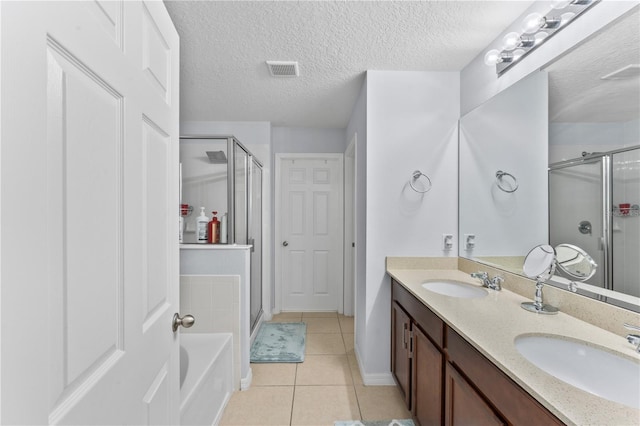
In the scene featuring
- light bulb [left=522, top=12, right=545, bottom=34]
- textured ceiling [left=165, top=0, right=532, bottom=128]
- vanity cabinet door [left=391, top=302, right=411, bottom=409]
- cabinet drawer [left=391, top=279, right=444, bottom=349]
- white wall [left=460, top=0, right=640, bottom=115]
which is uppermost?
textured ceiling [left=165, top=0, right=532, bottom=128]

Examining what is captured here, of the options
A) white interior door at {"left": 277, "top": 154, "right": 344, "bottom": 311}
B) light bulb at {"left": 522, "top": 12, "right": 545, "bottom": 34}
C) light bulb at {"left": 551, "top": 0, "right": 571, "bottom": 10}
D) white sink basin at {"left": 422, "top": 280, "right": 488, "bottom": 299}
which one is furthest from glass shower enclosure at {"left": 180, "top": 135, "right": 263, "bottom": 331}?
light bulb at {"left": 551, "top": 0, "right": 571, "bottom": 10}

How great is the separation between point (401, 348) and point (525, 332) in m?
1.01

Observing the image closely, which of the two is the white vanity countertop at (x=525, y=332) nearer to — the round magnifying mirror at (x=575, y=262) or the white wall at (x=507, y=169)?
the round magnifying mirror at (x=575, y=262)

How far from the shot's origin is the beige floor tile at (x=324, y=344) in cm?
276

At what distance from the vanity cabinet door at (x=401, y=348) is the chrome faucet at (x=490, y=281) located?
1.66ft

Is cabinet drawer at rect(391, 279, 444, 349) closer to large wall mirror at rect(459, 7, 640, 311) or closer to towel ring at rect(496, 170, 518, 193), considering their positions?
large wall mirror at rect(459, 7, 640, 311)

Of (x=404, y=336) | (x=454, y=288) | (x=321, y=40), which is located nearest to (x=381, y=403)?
(x=404, y=336)

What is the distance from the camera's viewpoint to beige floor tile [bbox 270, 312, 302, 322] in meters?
3.59

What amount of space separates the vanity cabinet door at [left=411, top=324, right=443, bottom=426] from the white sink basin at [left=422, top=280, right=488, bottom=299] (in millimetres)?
379

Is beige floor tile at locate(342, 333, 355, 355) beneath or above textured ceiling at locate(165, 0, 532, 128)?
beneath

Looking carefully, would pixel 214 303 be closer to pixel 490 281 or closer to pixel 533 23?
pixel 490 281

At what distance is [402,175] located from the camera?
7.49 ft

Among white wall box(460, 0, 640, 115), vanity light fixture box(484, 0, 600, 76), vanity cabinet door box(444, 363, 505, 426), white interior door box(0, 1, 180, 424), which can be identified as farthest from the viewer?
vanity light fixture box(484, 0, 600, 76)

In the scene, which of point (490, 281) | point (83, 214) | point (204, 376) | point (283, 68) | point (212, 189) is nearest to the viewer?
point (83, 214)
